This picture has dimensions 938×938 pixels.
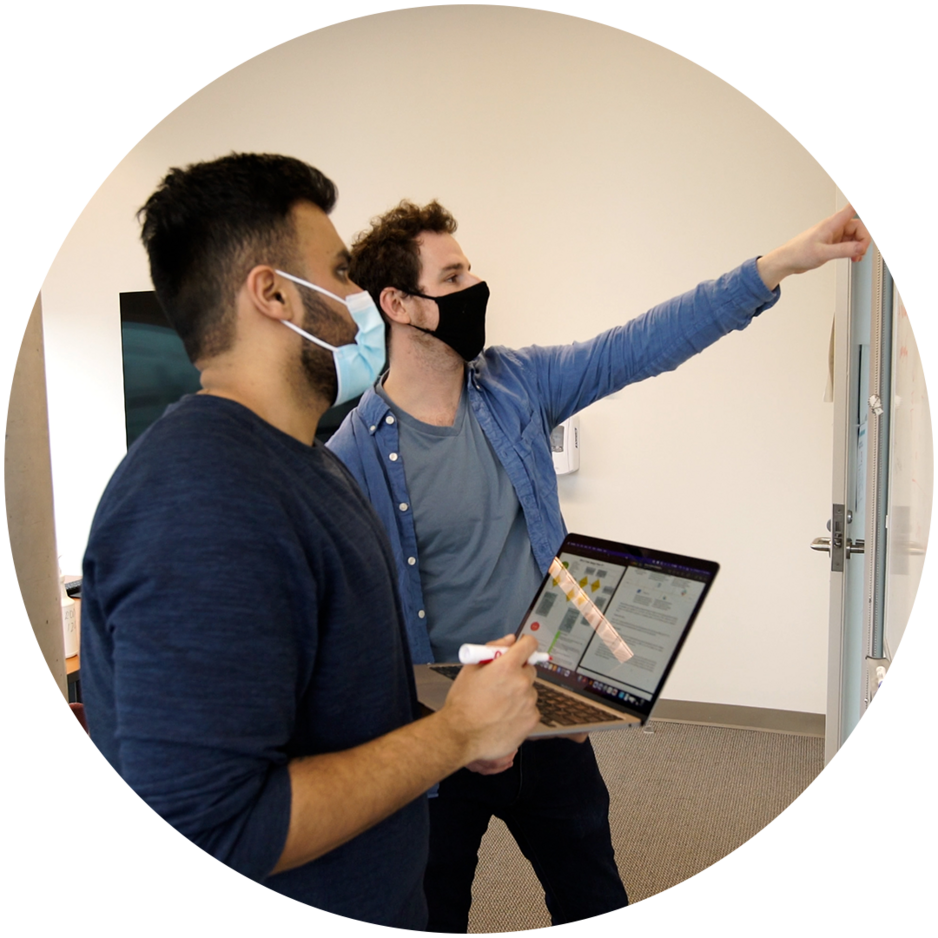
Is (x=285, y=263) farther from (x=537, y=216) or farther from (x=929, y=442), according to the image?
(x=537, y=216)

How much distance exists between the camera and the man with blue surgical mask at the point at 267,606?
529 mm

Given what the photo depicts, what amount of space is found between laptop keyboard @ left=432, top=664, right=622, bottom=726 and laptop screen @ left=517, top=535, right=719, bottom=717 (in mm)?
18

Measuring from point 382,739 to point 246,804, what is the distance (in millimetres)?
126

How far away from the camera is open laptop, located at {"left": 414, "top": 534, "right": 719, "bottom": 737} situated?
2.67 feet

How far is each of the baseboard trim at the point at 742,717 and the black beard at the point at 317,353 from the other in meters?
2.11

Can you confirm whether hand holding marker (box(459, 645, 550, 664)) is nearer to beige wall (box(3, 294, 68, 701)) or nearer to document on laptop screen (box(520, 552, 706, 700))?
document on laptop screen (box(520, 552, 706, 700))

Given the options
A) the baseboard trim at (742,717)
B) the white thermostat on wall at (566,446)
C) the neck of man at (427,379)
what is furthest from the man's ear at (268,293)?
the baseboard trim at (742,717)

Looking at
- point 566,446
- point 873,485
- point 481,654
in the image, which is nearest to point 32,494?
point 481,654

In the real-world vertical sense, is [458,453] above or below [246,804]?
above

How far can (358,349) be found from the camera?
795 millimetres

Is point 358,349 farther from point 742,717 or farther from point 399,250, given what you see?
point 742,717

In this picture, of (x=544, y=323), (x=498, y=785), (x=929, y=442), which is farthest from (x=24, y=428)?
(x=544, y=323)

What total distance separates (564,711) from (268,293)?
0.53 meters

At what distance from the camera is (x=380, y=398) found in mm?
1231
